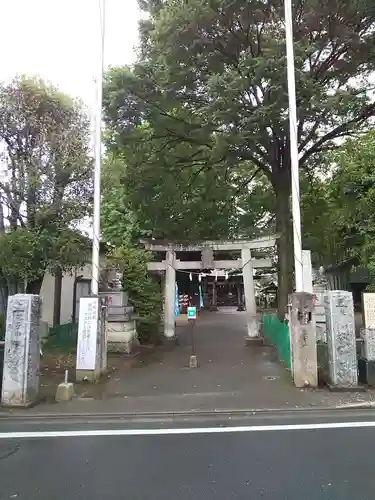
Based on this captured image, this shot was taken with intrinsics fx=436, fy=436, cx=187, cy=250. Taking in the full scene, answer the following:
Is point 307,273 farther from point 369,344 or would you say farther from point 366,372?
point 366,372

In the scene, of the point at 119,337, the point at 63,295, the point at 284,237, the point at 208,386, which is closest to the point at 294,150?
the point at 208,386

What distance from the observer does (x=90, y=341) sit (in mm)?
10281

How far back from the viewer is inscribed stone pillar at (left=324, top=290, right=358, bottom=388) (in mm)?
9008

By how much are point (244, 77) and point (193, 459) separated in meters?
9.56

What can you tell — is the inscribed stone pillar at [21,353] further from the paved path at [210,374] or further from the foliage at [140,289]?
the foliage at [140,289]

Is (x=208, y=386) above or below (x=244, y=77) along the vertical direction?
below

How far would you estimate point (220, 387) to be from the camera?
31.4 ft

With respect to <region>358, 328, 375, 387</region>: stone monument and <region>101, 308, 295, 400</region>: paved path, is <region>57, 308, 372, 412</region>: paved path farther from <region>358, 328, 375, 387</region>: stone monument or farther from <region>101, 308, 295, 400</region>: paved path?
<region>358, 328, 375, 387</region>: stone monument

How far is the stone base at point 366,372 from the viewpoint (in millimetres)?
9375

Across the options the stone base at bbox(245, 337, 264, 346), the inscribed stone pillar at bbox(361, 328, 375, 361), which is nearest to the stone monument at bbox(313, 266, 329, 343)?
the inscribed stone pillar at bbox(361, 328, 375, 361)

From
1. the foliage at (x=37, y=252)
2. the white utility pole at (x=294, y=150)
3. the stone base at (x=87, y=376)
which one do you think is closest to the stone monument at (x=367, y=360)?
the white utility pole at (x=294, y=150)

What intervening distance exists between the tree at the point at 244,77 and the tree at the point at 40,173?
74.8 inches

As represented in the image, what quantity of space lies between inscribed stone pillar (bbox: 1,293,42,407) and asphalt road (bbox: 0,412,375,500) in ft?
2.78

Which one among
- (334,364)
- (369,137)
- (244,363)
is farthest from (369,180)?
(244,363)
